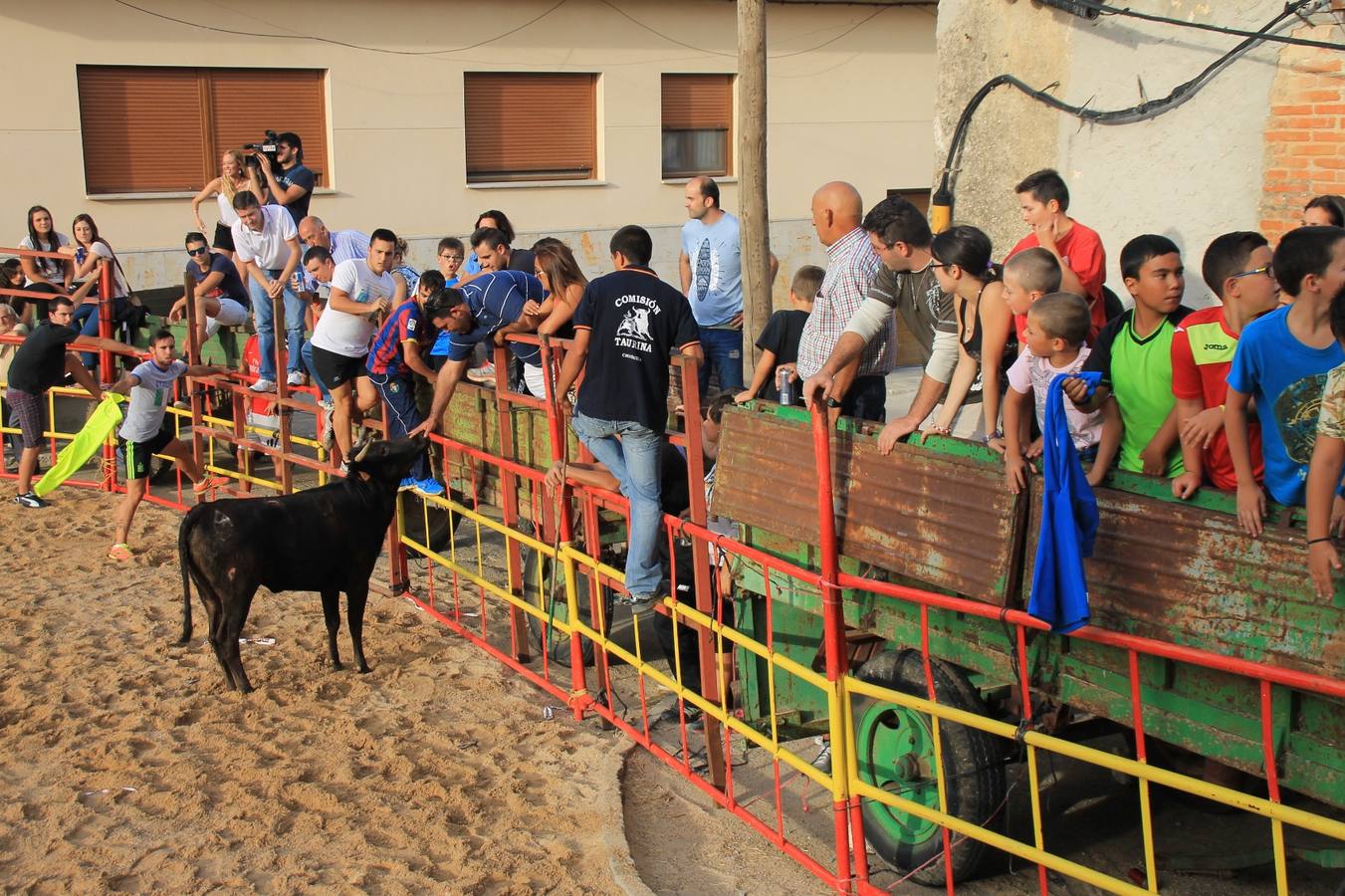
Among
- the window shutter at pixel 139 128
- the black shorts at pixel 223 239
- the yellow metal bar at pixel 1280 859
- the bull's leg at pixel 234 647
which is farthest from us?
the window shutter at pixel 139 128

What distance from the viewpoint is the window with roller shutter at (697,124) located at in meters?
19.3

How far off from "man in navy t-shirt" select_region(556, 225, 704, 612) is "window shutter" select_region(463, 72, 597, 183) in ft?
42.1

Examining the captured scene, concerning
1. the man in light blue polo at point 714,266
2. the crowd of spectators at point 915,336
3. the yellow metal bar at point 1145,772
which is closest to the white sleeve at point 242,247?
the crowd of spectators at point 915,336

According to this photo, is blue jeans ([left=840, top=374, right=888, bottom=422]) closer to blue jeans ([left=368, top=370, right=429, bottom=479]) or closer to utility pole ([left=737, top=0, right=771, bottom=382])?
utility pole ([left=737, top=0, right=771, bottom=382])

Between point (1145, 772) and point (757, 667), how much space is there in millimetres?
2284

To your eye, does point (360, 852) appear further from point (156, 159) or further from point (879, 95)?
point (879, 95)

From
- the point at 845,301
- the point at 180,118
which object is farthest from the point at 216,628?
the point at 180,118

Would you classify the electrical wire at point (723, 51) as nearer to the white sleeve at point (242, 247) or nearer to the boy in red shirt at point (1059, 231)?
the white sleeve at point (242, 247)

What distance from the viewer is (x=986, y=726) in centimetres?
384

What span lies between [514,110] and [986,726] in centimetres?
1576

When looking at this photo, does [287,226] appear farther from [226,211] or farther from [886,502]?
[886,502]

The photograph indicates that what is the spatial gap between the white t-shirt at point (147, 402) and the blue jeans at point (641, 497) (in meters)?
5.03

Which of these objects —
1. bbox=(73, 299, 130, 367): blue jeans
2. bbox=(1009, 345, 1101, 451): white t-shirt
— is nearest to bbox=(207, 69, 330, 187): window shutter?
bbox=(73, 299, 130, 367): blue jeans

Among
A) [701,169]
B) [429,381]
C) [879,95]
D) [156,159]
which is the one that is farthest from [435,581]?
[879,95]
